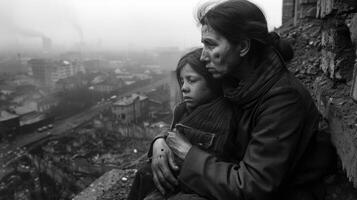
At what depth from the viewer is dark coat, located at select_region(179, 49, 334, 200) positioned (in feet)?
3.88

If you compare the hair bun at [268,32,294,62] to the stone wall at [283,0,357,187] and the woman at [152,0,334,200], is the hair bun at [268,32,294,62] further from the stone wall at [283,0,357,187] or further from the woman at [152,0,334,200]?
the stone wall at [283,0,357,187]

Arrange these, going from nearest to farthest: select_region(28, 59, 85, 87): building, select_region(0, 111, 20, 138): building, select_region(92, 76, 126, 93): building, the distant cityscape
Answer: the distant cityscape → select_region(0, 111, 20, 138): building → select_region(92, 76, 126, 93): building → select_region(28, 59, 85, 87): building

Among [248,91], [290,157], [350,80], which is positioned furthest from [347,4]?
[290,157]

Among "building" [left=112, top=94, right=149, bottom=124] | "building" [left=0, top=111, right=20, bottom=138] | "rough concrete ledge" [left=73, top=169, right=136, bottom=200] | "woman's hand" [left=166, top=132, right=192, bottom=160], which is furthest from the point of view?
"building" [left=112, top=94, right=149, bottom=124]

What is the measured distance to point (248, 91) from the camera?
1320 mm

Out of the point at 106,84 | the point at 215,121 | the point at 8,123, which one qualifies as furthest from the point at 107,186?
the point at 106,84

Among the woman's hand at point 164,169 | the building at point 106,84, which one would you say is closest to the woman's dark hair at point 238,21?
the woman's hand at point 164,169

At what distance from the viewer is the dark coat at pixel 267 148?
1184mm

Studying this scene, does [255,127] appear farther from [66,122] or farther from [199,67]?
[66,122]

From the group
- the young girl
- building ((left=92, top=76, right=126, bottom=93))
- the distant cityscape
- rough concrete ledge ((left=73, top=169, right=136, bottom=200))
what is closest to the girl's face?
the young girl

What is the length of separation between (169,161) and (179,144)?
0.10 m

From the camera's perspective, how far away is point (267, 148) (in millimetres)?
1183

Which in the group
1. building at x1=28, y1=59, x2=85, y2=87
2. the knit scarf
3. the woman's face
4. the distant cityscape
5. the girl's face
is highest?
the woman's face

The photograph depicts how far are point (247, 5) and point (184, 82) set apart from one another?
1.81 ft
